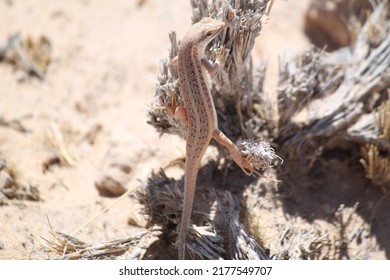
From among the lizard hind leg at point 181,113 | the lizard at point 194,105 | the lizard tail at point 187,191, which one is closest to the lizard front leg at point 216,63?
the lizard at point 194,105

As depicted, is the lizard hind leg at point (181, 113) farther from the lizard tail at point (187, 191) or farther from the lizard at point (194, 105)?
the lizard tail at point (187, 191)

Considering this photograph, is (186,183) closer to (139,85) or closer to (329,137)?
(329,137)

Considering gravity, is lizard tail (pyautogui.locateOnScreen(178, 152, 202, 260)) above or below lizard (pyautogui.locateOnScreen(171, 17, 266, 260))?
below

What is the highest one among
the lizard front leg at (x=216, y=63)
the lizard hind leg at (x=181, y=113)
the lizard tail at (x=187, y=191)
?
the lizard front leg at (x=216, y=63)

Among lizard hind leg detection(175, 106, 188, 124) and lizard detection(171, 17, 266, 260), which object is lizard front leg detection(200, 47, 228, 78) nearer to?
lizard detection(171, 17, 266, 260)

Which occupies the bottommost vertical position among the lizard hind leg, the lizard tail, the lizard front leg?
the lizard tail

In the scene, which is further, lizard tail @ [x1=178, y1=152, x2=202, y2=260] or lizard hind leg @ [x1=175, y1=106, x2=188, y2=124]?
lizard hind leg @ [x1=175, y1=106, x2=188, y2=124]

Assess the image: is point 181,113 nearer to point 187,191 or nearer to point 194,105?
point 194,105

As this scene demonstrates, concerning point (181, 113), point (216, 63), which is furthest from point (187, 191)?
point (216, 63)

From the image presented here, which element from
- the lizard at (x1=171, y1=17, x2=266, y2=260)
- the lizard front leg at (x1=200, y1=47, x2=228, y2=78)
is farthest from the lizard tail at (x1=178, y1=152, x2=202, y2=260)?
the lizard front leg at (x1=200, y1=47, x2=228, y2=78)

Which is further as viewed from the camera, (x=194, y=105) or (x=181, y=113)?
(x=181, y=113)

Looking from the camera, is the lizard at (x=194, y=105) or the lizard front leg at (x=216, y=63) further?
the lizard front leg at (x=216, y=63)

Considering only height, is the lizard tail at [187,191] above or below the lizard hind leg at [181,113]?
below
